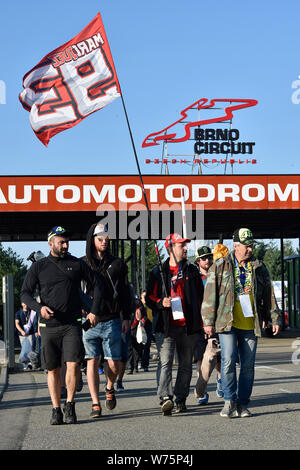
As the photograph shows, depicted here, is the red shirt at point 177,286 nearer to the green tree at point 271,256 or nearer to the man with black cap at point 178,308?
the man with black cap at point 178,308

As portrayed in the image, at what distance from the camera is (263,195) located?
83.4 feet

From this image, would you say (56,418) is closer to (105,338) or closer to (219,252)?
(105,338)

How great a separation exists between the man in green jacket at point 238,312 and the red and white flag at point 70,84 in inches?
376

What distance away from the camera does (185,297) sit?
916 centimetres

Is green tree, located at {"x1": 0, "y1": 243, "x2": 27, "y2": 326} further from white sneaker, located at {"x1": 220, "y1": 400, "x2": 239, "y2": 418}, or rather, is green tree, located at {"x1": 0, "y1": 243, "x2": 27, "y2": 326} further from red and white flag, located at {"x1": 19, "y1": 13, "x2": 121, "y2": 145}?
white sneaker, located at {"x1": 220, "y1": 400, "x2": 239, "y2": 418}

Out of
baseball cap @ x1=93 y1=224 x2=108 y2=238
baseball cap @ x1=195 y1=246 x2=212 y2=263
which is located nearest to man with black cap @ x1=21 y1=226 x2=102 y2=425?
baseball cap @ x1=93 y1=224 x2=108 y2=238

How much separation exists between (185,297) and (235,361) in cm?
99

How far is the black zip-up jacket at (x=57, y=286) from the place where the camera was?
842cm

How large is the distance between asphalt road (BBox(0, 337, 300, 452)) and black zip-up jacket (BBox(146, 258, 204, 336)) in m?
0.97

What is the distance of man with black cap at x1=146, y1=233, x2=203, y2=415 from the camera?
901 cm

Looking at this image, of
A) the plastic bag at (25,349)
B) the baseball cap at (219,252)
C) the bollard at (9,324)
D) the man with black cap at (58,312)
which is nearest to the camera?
the man with black cap at (58,312)

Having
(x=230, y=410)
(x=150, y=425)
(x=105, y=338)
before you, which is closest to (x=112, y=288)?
(x=105, y=338)

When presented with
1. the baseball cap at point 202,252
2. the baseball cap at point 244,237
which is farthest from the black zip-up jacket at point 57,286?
the baseball cap at point 202,252
